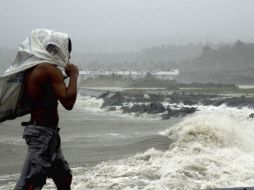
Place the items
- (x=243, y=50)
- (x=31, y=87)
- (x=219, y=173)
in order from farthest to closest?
(x=243, y=50), (x=219, y=173), (x=31, y=87)

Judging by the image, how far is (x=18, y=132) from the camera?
1953 centimetres

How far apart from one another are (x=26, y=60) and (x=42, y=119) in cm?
55

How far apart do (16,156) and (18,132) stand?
6.64 m

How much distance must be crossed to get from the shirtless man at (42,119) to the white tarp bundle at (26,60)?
7cm

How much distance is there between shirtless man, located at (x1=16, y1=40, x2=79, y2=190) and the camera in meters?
4.11

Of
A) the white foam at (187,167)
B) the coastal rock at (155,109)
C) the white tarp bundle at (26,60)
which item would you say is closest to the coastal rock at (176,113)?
the coastal rock at (155,109)

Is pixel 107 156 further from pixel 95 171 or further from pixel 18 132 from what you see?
pixel 18 132

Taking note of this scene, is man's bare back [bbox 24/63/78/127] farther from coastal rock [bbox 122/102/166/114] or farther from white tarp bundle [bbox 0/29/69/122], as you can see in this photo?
coastal rock [bbox 122/102/166/114]

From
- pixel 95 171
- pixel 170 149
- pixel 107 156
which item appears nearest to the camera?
pixel 95 171

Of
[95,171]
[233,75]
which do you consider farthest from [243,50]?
[95,171]

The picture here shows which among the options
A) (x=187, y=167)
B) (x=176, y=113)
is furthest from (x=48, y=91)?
(x=176, y=113)

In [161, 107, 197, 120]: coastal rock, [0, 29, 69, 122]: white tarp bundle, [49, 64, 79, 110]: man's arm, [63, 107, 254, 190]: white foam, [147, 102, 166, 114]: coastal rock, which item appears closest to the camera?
[49, 64, 79, 110]: man's arm

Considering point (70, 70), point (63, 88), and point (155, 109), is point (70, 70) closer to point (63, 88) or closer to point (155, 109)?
point (63, 88)

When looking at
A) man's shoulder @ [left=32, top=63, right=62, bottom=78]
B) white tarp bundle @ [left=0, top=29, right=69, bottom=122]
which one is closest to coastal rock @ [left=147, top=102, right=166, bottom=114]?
white tarp bundle @ [left=0, top=29, right=69, bottom=122]
